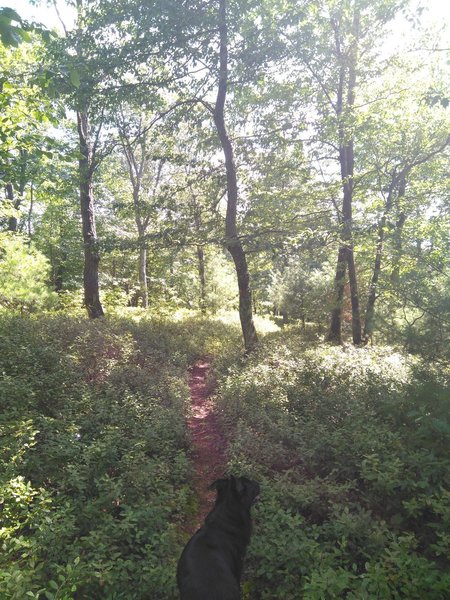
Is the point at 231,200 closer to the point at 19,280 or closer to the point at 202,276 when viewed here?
the point at 19,280

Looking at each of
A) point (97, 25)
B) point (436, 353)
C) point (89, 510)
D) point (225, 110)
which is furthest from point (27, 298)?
point (436, 353)

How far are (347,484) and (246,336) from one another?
948 cm

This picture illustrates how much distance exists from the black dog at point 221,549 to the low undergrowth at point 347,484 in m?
0.42

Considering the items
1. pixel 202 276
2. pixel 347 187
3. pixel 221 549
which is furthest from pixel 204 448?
pixel 202 276

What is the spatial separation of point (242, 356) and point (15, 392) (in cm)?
815

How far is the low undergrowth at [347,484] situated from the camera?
136 inches

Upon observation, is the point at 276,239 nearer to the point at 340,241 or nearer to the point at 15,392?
the point at 340,241

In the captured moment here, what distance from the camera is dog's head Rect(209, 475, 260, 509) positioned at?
159 inches

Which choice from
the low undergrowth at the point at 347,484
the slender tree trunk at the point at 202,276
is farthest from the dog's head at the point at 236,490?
the slender tree trunk at the point at 202,276

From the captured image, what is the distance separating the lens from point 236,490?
4035 millimetres

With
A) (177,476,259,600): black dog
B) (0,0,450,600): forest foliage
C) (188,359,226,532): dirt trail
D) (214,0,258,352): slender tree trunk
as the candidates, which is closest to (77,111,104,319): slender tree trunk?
(0,0,450,600): forest foliage

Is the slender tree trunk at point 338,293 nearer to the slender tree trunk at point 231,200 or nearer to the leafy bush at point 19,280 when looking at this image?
the slender tree trunk at point 231,200

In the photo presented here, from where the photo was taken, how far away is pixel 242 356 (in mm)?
13336

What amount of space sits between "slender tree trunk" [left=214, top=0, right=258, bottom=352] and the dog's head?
926 cm
